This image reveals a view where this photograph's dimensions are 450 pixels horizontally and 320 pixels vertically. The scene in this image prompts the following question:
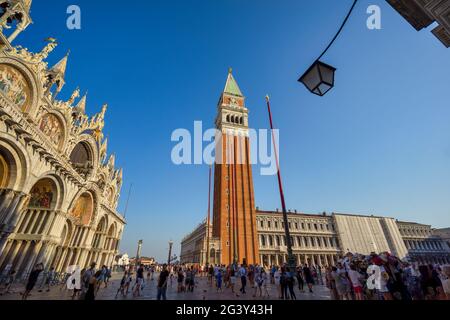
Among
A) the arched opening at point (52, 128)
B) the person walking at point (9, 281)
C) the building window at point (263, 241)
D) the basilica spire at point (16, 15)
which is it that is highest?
the basilica spire at point (16, 15)

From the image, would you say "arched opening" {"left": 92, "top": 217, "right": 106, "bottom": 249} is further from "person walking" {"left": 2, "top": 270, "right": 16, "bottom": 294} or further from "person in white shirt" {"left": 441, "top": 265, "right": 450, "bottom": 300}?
"person in white shirt" {"left": 441, "top": 265, "right": 450, "bottom": 300}

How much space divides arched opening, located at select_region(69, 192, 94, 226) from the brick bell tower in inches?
783

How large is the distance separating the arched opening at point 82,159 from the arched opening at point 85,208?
250 cm

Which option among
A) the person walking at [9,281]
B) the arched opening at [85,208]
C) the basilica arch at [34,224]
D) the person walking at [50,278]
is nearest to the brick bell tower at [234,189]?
the arched opening at [85,208]

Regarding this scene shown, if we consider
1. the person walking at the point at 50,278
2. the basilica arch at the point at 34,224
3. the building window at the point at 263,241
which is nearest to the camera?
the basilica arch at the point at 34,224

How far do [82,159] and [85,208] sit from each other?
5282 millimetres

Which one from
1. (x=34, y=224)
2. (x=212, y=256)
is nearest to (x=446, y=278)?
(x=34, y=224)

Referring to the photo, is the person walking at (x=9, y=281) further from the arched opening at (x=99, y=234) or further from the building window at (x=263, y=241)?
the building window at (x=263, y=241)

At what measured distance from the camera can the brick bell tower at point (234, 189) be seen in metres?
35.0

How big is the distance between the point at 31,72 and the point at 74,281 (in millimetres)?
13501

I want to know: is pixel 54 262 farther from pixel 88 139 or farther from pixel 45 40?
pixel 45 40

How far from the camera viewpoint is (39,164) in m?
14.0

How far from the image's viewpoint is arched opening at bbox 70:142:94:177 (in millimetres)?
20234

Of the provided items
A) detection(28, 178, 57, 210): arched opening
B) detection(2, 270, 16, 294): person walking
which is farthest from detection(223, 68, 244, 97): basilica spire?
detection(2, 270, 16, 294): person walking
